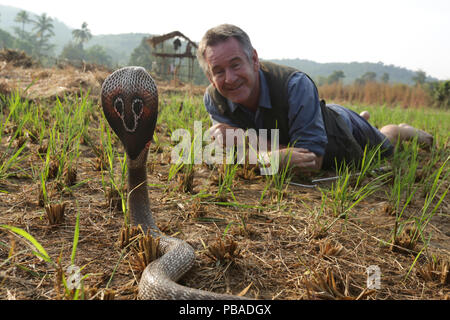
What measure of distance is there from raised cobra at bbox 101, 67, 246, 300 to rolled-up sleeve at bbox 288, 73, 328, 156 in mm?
1869

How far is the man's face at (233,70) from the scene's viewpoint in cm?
328

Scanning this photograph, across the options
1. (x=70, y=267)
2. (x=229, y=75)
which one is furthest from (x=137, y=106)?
(x=229, y=75)

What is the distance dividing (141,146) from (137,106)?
253 millimetres

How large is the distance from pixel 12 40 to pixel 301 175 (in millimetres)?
140243

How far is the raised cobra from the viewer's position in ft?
4.88

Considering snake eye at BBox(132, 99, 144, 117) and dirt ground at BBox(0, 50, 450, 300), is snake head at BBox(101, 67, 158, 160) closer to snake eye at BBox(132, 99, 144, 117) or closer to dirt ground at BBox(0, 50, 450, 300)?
snake eye at BBox(132, 99, 144, 117)

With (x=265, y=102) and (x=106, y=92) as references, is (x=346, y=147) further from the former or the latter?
(x=106, y=92)

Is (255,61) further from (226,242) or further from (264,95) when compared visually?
(226,242)

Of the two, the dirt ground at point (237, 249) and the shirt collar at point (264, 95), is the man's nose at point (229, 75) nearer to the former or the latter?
the shirt collar at point (264, 95)

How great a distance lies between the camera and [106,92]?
173 centimetres

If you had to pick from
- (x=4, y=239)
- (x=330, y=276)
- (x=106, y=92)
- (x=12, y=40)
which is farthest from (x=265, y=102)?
(x=12, y=40)

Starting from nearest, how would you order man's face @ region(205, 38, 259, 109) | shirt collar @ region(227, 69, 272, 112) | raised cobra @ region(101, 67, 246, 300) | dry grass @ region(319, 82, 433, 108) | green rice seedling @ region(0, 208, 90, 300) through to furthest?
green rice seedling @ region(0, 208, 90, 300), raised cobra @ region(101, 67, 246, 300), man's face @ region(205, 38, 259, 109), shirt collar @ region(227, 69, 272, 112), dry grass @ region(319, 82, 433, 108)

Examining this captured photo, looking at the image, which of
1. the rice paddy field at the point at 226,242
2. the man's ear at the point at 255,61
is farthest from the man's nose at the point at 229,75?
the rice paddy field at the point at 226,242

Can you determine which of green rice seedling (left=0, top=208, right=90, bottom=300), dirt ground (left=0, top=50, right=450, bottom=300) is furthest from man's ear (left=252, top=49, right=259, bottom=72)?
green rice seedling (left=0, top=208, right=90, bottom=300)
